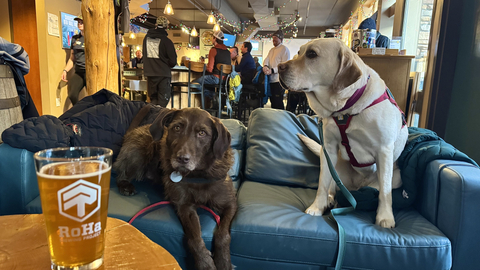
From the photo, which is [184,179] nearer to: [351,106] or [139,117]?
[139,117]

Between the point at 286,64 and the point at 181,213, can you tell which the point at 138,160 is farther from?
the point at 286,64

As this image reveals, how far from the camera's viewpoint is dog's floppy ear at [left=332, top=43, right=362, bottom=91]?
141cm

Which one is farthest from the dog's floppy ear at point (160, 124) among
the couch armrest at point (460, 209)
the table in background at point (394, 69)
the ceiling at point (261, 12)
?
the ceiling at point (261, 12)

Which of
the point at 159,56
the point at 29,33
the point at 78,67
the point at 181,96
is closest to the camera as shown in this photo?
the point at 78,67

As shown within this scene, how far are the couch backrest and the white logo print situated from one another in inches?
65.6

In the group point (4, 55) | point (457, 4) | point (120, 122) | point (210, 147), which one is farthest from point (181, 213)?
point (457, 4)

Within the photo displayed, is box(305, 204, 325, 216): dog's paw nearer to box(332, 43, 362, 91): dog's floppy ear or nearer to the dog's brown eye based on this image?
box(332, 43, 362, 91): dog's floppy ear

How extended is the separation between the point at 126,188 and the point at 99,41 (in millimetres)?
1890

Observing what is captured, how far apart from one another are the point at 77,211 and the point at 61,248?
7cm

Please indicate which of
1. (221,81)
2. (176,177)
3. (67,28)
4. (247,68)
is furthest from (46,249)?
(67,28)

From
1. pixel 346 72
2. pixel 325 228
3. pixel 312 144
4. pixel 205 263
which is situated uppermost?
pixel 346 72

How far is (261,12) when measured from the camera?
425 inches

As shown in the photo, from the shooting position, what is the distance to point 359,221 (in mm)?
1479

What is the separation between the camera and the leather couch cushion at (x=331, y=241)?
51.2 inches
